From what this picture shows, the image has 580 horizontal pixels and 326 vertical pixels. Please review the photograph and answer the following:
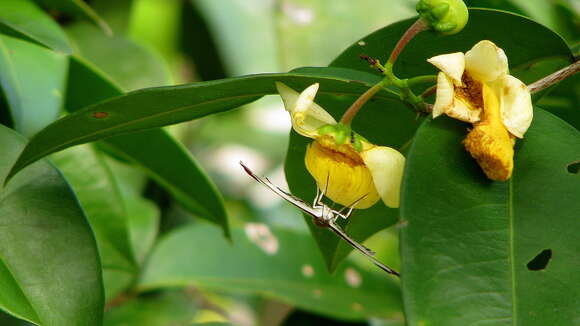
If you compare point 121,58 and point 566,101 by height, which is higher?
point 566,101

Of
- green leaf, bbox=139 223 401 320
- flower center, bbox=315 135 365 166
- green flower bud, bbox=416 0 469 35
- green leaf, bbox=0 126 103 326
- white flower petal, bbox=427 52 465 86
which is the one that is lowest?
green leaf, bbox=139 223 401 320

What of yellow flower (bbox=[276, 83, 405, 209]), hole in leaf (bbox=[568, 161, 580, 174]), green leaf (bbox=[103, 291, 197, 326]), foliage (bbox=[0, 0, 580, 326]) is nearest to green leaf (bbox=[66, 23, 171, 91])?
foliage (bbox=[0, 0, 580, 326])

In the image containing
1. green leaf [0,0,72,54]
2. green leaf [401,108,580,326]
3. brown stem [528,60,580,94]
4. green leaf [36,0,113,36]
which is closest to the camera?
green leaf [401,108,580,326]

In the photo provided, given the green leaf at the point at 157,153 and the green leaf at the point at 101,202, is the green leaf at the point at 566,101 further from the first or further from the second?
the green leaf at the point at 101,202

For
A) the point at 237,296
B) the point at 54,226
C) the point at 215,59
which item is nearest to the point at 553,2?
the point at 215,59

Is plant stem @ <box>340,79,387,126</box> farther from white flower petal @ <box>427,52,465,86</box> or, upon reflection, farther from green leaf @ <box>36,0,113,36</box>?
green leaf @ <box>36,0,113,36</box>

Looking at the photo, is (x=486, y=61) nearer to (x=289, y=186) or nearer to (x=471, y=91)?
(x=471, y=91)

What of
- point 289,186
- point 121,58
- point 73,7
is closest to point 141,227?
point 121,58
